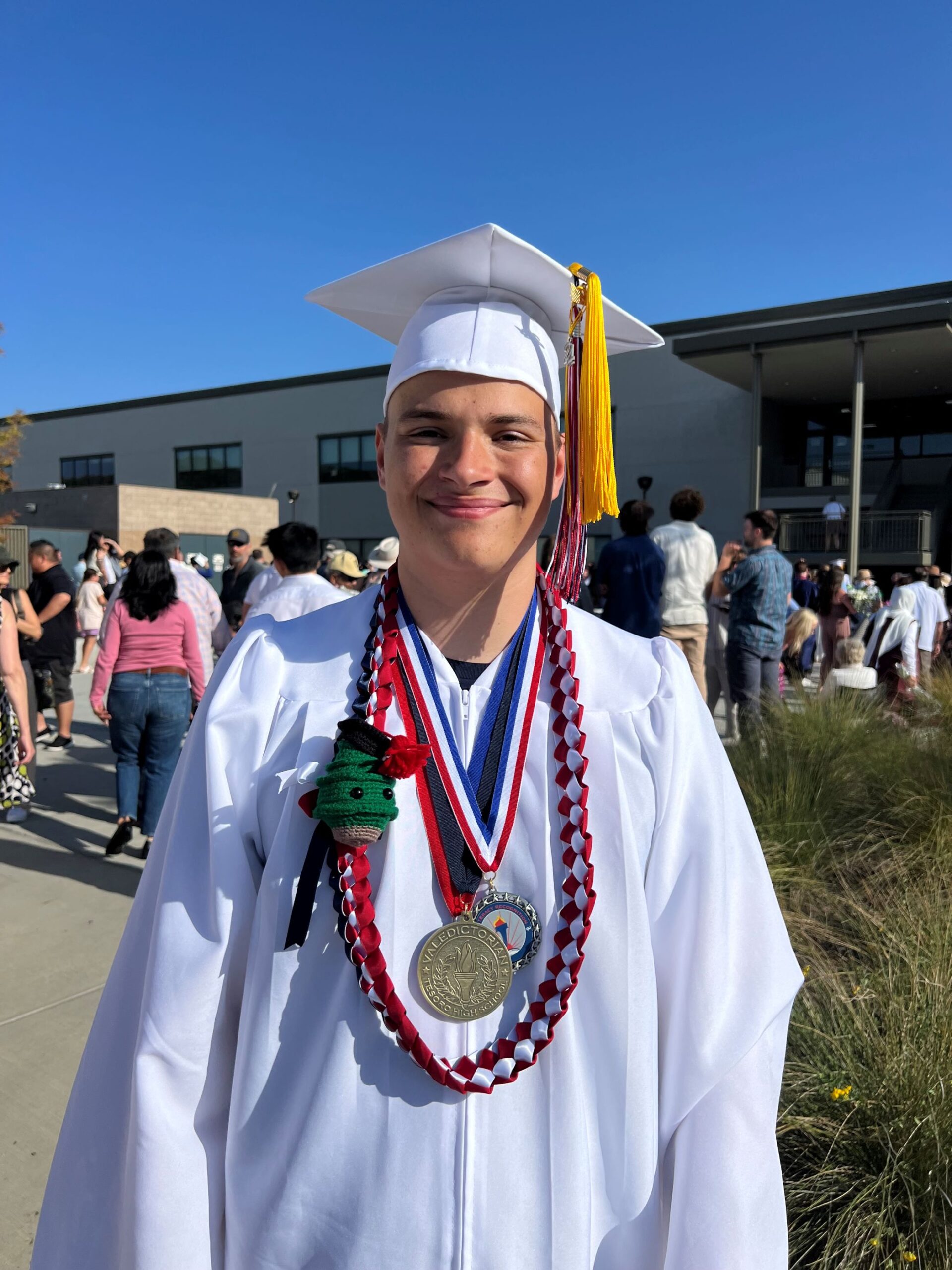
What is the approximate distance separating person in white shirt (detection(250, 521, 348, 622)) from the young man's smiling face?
341 centimetres

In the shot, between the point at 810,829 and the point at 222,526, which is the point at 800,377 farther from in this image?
the point at 810,829

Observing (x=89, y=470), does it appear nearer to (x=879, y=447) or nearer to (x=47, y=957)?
(x=879, y=447)

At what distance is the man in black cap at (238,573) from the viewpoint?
8648 mm

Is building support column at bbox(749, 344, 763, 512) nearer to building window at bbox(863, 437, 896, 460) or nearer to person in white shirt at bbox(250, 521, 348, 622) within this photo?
building window at bbox(863, 437, 896, 460)

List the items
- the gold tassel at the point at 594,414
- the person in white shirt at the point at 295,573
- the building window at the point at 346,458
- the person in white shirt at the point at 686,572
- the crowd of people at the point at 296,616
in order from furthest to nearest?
1. the building window at the point at 346,458
2. the person in white shirt at the point at 686,572
3. the crowd of people at the point at 296,616
4. the person in white shirt at the point at 295,573
5. the gold tassel at the point at 594,414

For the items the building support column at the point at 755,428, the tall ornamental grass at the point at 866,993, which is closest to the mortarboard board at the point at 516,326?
the tall ornamental grass at the point at 866,993

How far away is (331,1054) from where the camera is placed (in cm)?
127

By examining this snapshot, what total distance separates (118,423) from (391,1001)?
4287cm

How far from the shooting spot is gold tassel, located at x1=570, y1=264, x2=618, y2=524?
1.62 metres

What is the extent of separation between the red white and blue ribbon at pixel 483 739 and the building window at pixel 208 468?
3682 cm

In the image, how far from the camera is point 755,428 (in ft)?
72.0

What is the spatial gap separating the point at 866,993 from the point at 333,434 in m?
32.8

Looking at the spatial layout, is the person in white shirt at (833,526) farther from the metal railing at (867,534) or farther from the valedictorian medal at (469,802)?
the valedictorian medal at (469,802)

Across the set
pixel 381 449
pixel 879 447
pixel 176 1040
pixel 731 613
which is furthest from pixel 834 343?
pixel 176 1040
